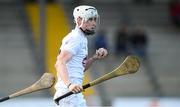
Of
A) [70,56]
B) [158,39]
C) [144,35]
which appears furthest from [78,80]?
[158,39]

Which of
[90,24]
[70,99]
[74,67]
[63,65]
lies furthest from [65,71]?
[90,24]

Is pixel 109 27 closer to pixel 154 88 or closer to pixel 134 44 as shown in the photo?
pixel 134 44

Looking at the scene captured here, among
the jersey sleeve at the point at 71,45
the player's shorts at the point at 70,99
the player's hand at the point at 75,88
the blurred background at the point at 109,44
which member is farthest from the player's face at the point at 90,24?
the blurred background at the point at 109,44

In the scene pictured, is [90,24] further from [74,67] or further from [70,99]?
[70,99]

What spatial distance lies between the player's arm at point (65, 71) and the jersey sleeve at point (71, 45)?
35 millimetres

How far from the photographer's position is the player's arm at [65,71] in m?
7.50

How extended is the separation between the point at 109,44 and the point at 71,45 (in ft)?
36.1

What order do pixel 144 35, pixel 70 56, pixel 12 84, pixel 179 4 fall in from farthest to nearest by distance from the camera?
pixel 179 4 < pixel 144 35 < pixel 12 84 < pixel 70 56

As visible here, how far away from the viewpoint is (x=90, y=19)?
7.81 meters

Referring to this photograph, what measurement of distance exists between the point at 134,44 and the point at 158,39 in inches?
63.4

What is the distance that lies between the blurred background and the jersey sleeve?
20.2ft

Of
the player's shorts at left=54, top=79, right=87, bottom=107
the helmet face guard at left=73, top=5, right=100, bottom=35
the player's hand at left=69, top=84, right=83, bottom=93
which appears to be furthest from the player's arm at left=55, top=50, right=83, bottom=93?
the helmet face guard at left=73, top=5, right=100, bottom=35

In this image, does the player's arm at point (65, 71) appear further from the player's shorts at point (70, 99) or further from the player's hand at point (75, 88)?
the player's shorts at point (70, 99)

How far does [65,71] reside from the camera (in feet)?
25.0
